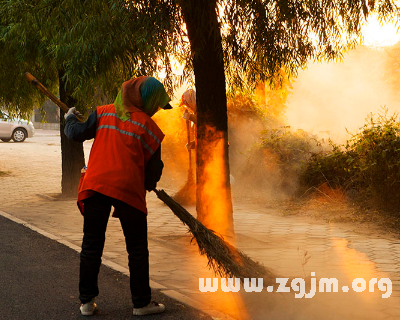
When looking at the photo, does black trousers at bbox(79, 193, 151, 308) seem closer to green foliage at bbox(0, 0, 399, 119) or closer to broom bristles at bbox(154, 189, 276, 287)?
broom bristles at bbox(154, 189, 276, 287)

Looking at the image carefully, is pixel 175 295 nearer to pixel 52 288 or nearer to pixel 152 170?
pixel 52 288

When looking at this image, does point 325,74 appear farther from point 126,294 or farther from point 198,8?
point 126,294

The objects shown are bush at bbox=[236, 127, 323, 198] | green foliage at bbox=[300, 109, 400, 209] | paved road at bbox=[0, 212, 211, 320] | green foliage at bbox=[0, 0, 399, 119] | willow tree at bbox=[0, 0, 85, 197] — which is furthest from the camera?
bush at bbox=[236, 127, 323, 198]

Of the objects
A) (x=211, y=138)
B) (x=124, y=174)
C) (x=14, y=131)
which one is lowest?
(x=124, y=174)

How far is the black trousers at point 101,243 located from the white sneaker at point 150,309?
3 centimetres

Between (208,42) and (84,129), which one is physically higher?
(208,42)

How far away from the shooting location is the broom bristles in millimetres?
5219

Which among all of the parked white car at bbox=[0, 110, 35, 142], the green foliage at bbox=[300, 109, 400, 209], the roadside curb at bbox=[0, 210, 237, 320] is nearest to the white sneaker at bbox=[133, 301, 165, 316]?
the roadside curb at bbox=[0, 210, 237, 320]

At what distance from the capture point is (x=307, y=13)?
7.09 meters

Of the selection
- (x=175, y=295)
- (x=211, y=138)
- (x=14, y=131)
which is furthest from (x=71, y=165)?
(x=14, y=131)

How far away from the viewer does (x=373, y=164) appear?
8773mm

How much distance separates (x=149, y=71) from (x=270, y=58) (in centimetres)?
140

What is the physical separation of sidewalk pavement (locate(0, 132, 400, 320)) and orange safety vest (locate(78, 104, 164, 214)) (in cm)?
113

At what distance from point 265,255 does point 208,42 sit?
8.13 ft
